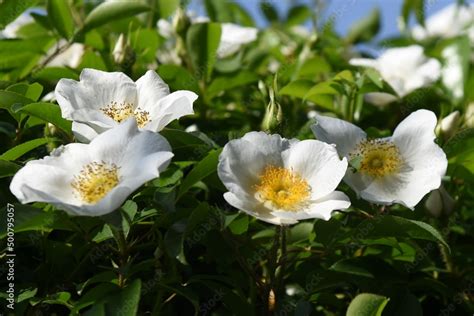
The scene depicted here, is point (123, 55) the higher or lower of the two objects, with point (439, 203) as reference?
higher

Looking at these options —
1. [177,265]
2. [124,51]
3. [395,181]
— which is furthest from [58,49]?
[395,181]

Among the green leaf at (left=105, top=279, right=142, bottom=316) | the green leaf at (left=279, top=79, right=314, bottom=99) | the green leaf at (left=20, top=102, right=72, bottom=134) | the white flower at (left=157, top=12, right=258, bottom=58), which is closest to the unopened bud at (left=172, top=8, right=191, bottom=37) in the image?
the white flower at (left=157, top=12, right=258, bottom=58)

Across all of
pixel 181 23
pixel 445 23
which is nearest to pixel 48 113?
pixel 181 23

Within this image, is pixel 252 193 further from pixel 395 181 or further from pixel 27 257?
pixel 27 257

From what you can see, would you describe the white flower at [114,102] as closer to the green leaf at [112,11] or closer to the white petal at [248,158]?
the white petal at [248,158]

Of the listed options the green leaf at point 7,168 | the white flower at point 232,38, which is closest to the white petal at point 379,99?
the white flower at point 232,38

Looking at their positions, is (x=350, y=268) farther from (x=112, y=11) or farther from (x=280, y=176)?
(x=112, y=11)

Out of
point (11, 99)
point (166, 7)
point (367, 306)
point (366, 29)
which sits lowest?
point (366, 29)
